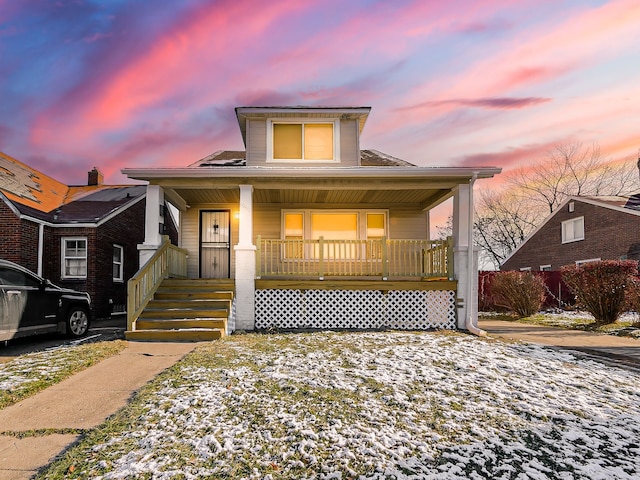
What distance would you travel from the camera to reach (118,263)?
606 inches

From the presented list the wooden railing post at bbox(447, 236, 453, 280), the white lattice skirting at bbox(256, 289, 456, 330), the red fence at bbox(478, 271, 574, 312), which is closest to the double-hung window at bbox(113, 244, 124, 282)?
the white lattice skirting at bbox(256, 289, 456, 330)

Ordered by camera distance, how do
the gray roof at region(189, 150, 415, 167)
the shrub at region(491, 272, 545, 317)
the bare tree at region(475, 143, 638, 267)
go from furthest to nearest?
the bare tree at region(475, 143, 638, 267) < the shrub at region(491, 272, 545, 317) < the gray roof at region(189, 150, 415, 167)

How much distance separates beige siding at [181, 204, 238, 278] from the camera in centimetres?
1295

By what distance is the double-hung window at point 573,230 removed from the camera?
2020 cm

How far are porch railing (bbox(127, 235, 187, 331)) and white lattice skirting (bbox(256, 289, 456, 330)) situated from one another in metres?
2.69

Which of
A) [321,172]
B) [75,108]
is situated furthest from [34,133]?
[321,172]

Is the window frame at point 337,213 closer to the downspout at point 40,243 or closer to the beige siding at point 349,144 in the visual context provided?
the beige siding at point 349,144

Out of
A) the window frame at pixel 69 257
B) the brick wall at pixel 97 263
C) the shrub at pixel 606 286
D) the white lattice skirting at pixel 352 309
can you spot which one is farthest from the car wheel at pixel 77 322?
the shrub at pixel 606 286

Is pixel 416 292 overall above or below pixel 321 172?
below

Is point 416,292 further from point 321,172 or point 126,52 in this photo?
point 126,52

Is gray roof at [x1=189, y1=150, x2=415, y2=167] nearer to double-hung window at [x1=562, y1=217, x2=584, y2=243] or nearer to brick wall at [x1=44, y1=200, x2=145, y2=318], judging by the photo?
brick wall at [x1=44, y1=200, x2=145, y2=318]

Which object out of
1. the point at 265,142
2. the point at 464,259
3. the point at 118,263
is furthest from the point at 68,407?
the point at 118,263

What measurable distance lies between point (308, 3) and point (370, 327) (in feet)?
25.4

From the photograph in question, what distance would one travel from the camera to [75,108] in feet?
38.4
